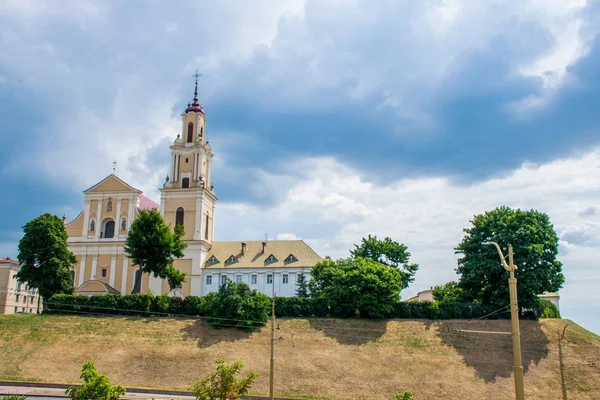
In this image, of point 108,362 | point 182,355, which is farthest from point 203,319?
point 108,362

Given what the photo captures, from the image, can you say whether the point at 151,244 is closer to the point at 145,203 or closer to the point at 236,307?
the point at 236,307

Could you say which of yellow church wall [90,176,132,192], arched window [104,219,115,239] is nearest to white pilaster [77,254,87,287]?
arched window [104,219,115,239]

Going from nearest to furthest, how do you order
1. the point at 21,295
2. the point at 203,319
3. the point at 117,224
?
the point at 203,319
the point at 117,224
the point at 21,295

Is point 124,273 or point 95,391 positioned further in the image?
point 124,273

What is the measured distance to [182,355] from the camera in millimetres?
46125

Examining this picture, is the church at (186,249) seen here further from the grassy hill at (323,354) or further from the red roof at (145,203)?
the grassy hill at (323,354)

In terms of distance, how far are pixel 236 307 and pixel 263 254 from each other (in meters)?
23.8

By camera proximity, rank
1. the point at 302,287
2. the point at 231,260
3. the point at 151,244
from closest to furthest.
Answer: the point at 151,244 < the point at 302,287 < the point at 231,260

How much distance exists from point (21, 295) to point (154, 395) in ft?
181

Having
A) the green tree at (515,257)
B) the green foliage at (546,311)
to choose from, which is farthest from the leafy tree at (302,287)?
the green foliage at (546,311)

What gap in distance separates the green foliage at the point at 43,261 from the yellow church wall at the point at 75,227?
13.1 metres

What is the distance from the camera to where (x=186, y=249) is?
73.3 meters

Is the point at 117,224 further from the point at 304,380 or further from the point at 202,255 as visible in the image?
the point at 304,380

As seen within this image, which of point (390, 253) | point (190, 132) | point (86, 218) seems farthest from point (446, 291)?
point (86, 218)
